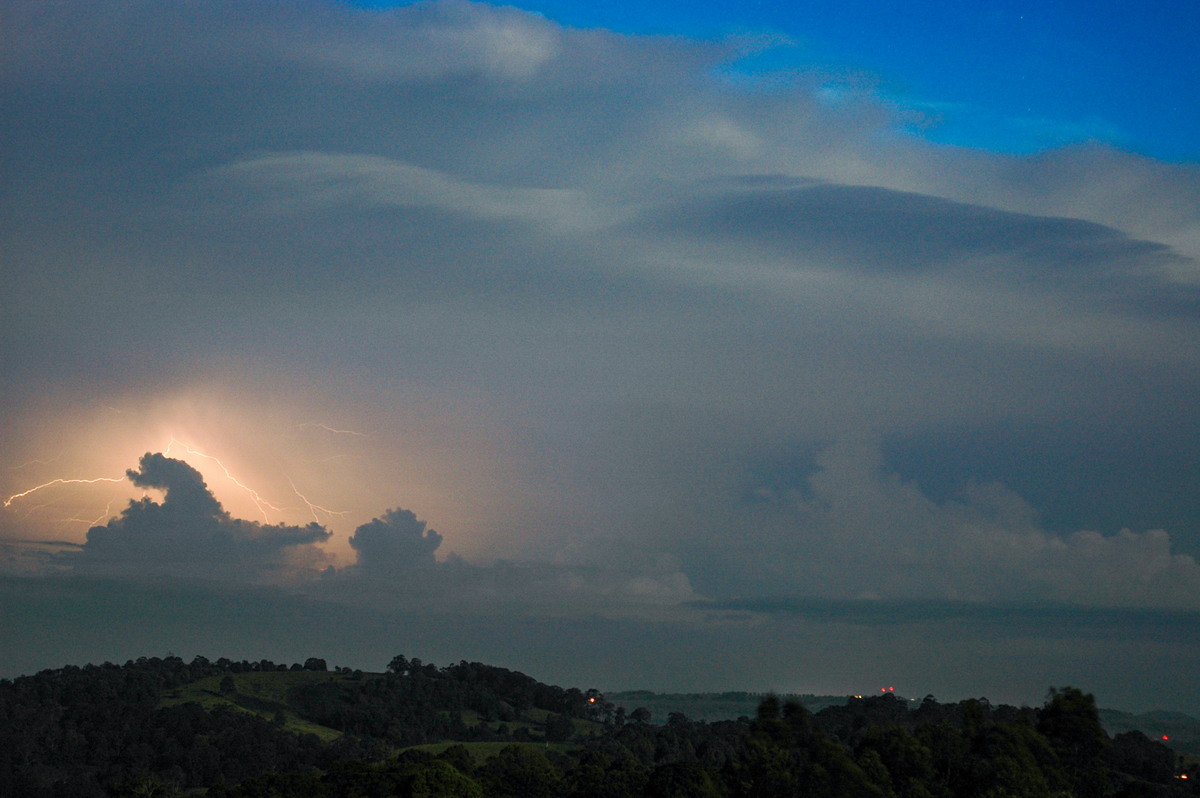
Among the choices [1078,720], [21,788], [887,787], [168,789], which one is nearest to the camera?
[887,787]

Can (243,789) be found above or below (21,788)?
above

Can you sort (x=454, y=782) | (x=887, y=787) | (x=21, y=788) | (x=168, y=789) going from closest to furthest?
1. (x=887, y=787)
2. (x=454, y=782)
3. (x=168, y=789)
4. (x=21, y=788)

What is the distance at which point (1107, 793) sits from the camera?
132 meters

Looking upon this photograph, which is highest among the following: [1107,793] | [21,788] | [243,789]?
[1107,793]

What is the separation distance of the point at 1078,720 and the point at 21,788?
170 metres

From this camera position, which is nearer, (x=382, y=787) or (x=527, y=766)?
(x=382, y=787)

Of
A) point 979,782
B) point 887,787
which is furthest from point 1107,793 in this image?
point 887,787

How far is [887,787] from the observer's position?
120000 millimetres

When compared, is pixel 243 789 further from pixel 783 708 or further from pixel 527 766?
pixel 783 708

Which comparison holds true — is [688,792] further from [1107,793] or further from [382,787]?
[1107,793]

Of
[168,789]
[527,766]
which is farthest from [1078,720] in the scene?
[168,789]

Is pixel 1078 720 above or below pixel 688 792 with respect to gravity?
above

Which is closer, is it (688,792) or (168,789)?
(688,792)

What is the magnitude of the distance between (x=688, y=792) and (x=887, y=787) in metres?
20.8
